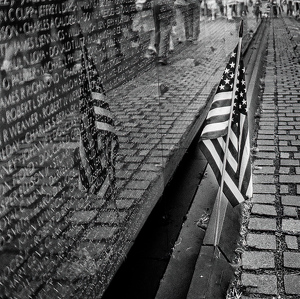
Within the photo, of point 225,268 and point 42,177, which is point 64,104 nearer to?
point 42,177

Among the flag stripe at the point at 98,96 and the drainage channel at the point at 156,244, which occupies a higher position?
the flag stripe at the point at 98,96

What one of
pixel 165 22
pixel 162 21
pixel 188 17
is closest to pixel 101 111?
pixel 162 21

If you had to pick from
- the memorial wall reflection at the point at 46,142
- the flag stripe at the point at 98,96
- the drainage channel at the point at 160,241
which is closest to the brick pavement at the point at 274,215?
the drainage channel at the point at 160,241

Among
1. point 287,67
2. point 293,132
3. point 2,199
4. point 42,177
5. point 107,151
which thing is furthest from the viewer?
point 287,67

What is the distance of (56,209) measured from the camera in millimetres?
2145

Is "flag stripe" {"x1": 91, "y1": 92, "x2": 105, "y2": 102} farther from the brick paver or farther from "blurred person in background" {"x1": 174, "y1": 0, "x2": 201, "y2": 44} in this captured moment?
"blurred person in background" {"x1": 174, "y1": 0, "x2": 201, "y2": 44}

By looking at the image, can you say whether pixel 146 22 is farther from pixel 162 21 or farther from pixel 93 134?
pixel 93 134

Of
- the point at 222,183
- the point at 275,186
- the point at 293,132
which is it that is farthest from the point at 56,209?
the point at 293,132

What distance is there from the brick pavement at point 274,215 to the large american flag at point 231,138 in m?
0.52

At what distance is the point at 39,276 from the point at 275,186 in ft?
10.5

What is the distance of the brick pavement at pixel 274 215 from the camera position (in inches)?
119

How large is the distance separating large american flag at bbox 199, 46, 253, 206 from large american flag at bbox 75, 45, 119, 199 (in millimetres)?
882

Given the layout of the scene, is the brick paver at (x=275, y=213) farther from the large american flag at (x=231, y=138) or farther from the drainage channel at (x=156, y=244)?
the drainage channel at (x=156, y=244)

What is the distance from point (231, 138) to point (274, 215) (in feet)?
3.61
